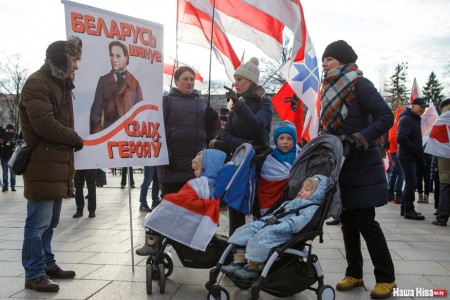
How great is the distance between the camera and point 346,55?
380cm

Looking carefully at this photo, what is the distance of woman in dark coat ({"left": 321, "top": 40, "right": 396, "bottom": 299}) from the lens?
11.8 feet

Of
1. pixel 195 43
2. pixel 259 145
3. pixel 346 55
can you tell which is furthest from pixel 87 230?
pixel 346 55

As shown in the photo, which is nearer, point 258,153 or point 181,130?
point 258,153

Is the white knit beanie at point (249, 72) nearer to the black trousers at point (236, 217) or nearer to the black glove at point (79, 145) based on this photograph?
the black trousers at point (236, 217)

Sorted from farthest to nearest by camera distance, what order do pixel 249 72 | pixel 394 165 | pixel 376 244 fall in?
pixel 394 165 → pixel 249 72 → pixel 376 244

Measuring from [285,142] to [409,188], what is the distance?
177 inches

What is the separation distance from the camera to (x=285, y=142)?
14.6 feet

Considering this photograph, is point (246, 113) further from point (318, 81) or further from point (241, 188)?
point (318, 81)

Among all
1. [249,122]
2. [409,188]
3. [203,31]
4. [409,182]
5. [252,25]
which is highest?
[252,25]

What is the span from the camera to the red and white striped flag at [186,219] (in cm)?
361

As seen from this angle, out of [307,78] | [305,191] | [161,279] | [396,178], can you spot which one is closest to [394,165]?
[396,178]

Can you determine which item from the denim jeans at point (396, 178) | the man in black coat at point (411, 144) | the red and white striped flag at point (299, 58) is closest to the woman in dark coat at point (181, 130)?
the red and white striped flag at point (299, 58)

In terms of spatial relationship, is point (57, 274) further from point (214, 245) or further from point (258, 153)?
point (258, 153)

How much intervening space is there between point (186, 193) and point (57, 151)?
1177 mm
